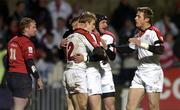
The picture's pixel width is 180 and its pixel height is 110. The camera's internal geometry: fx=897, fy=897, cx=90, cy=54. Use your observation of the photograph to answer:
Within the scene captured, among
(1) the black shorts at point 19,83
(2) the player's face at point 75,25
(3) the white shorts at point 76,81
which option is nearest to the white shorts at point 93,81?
(3) the white shorts at point 76,81

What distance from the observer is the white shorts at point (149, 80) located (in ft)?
51.1

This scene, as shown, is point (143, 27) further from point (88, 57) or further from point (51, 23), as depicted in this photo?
point (51, 23)

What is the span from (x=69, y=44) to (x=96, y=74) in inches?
32.6

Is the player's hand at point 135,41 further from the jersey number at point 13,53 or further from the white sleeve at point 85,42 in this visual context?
the jersey number at point 13,53

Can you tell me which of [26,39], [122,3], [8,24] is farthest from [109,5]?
[26,39]

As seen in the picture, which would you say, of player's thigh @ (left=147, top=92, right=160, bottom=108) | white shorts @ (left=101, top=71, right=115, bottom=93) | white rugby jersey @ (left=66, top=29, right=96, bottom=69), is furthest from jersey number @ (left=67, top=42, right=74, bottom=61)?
player's thigh @ (left=147, top=92, right=160, bottom=108)

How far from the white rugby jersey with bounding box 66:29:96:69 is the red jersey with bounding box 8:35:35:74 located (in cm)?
105

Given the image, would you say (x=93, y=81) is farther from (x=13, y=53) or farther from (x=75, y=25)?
(x=13, y=53)

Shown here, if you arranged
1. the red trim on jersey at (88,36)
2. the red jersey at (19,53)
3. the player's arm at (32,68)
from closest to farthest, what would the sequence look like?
the red trim on jersey at (88,36) → the player's arm at (32,68) → the red jersey at (19,53)

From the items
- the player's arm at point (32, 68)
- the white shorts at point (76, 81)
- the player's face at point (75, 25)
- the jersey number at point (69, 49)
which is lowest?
the white shorts at point (76, 81)

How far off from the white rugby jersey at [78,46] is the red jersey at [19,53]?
3.44 ft

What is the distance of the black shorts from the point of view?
→ 1609cm

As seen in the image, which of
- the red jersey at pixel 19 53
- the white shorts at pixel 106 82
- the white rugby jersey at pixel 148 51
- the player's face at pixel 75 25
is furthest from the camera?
the white shorts at pixel 106 82

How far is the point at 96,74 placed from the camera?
15656 mm
